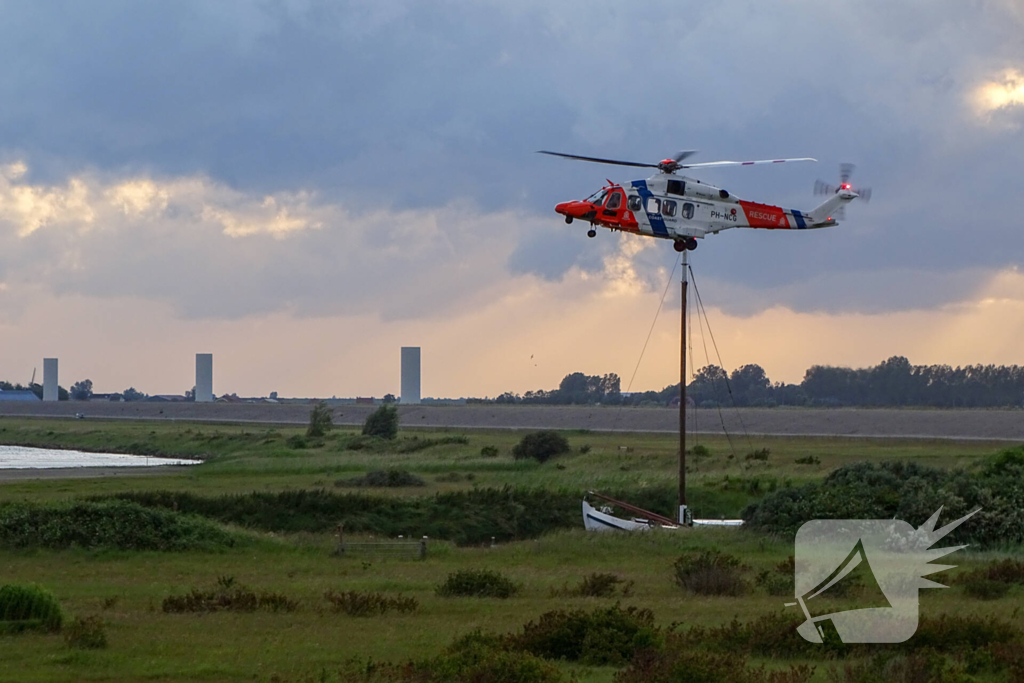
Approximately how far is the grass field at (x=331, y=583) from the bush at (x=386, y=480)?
38.1 inches

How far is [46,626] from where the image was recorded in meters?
18.1

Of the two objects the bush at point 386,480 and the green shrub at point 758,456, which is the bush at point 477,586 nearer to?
the bush at point 386,480

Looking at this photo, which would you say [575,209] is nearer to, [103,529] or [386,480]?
[103,529]

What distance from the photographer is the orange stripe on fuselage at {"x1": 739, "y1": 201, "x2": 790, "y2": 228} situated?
35.6 metres

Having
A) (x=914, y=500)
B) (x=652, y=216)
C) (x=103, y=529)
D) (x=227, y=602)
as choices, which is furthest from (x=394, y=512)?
(x=227, y=602)

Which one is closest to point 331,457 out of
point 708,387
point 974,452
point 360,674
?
point 974,452

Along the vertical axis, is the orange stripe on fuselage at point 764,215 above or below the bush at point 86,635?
above

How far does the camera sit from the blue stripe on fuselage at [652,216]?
3366 cm

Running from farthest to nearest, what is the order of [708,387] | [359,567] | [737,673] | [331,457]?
[708,387] < [331,457] < [359,567] < [737,673]

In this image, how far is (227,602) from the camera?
21062 millimetres

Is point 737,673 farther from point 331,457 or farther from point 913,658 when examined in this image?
point 331,457

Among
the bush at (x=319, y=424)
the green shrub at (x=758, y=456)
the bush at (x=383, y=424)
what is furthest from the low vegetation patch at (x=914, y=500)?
the bush at (x=319, y=424)

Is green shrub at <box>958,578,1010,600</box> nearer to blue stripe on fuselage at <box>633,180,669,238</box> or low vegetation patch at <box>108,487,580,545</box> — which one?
blue stripe on fuselage at <box>633,180,669,238</box>

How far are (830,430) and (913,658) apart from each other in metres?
89.6
